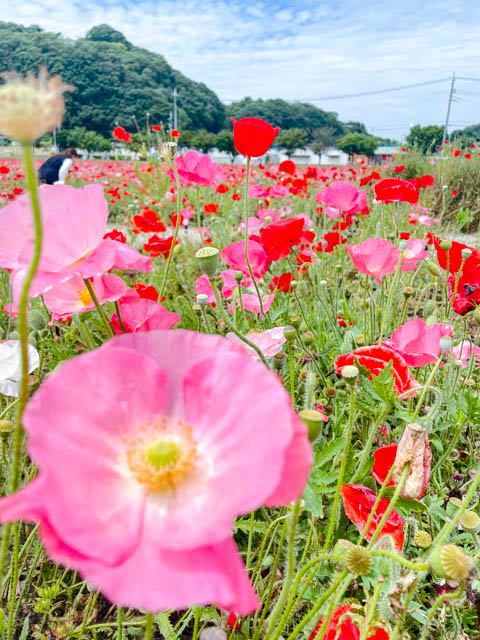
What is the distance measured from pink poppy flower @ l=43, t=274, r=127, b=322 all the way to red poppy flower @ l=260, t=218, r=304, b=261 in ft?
2.52

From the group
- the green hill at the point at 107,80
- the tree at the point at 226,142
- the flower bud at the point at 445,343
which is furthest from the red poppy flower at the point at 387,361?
the green hill at the point at 107,80

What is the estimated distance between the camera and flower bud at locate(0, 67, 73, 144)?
319 millimetres

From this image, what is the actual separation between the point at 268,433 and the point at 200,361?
105mm

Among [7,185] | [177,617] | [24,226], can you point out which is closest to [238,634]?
[177,617]

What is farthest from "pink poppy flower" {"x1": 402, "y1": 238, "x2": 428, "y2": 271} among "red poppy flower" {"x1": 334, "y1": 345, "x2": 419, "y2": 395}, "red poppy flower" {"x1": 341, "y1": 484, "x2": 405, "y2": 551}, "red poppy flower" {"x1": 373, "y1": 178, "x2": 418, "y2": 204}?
"red poppy flower" {"x1": 341, "y1": 484, "x2": 405, "y2": 551}

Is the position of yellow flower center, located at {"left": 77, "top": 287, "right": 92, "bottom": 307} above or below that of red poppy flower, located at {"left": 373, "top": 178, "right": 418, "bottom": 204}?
below

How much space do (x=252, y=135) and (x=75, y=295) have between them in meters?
0.80

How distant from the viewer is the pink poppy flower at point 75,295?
81 cm

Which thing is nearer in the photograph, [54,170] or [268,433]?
[268,433]

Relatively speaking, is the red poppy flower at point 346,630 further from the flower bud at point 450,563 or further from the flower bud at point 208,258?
the flower bud at point 208,258

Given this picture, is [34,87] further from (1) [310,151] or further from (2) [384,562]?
(1) [310,151]

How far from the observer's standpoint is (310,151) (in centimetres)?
4125

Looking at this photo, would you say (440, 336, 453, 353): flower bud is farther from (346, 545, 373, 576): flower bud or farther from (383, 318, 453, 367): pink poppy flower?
(346, 545, 373, 576): flower bud

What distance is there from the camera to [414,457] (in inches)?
27.6
